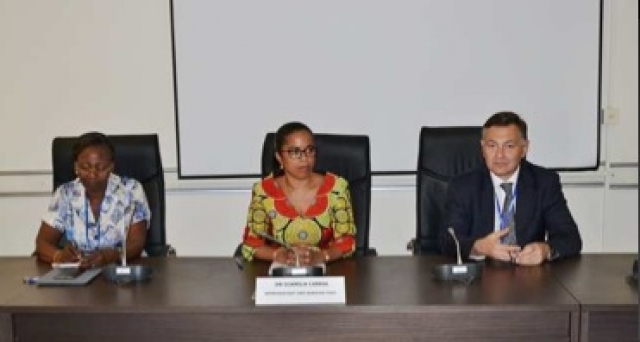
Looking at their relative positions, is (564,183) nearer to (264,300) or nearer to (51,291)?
(264,300)

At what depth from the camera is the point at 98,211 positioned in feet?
9.27

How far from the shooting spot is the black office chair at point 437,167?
2930 millimetres

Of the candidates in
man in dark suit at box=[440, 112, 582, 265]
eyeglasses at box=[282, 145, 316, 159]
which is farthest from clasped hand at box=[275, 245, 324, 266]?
man in dark suit at box=[440, 112, 582, 265]

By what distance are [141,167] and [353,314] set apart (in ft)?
4.49

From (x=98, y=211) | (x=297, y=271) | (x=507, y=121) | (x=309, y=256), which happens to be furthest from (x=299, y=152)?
(x=98, y=211)

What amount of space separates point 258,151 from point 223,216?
388 millimetres

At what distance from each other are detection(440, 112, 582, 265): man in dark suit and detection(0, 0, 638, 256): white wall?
1159 mm

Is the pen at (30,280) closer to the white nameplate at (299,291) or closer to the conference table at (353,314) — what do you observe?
the conference table at (353,314)

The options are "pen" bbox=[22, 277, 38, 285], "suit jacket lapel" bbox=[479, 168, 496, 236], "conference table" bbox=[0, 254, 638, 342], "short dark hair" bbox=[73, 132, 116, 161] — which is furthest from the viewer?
"short dark hair" bbox=[73, 132, 116, 161]

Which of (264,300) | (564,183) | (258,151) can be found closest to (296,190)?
(264,300)

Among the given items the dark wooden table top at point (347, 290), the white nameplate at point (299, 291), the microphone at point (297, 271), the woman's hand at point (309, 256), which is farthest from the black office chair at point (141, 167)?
the white nameplate at point (299, 291)

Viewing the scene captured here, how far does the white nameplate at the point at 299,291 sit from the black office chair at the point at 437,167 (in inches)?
38.6

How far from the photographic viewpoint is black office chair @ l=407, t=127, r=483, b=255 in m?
2.93

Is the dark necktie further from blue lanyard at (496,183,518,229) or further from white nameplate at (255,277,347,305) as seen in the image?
white nameplate at (255,277,347,305)
